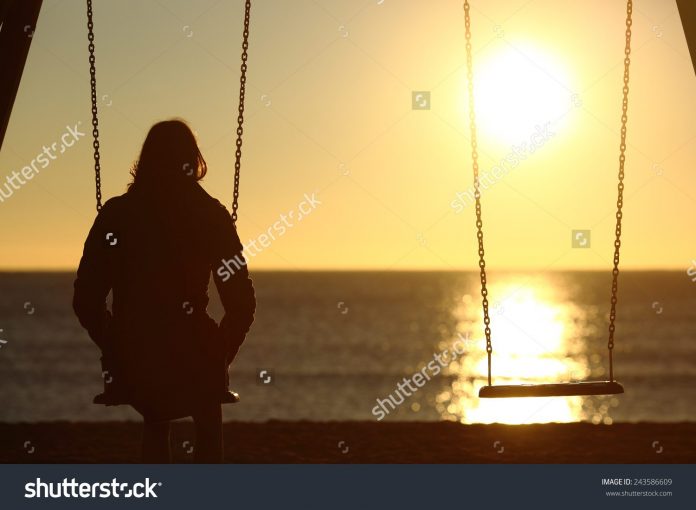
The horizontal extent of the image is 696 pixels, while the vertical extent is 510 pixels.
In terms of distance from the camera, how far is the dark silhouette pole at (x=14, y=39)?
6332mm

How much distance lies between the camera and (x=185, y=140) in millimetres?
5059

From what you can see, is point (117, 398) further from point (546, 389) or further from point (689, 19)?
point (689, 19)

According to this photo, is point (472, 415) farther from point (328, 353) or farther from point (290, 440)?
point (290, 440)

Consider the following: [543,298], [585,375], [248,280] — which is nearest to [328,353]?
[585,375]

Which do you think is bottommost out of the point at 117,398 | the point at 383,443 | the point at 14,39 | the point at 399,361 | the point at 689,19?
the point at 117,398

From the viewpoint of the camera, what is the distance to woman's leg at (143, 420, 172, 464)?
5117 millimetres

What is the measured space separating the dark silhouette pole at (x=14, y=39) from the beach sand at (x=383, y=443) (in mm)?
2845

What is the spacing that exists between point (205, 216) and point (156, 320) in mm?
519

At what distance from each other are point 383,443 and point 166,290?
15.3ft

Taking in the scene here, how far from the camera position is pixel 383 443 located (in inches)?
365
